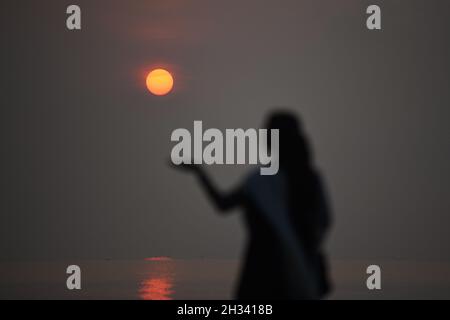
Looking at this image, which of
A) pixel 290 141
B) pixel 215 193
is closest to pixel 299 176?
pixel 290 141

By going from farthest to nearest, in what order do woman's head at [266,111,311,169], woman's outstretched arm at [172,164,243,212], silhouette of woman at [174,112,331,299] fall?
1. woman's head at [266,111,311,169]
2. silhouette of woman at [174,112,331,299]
3. woman's outstretched arm at [172,164,243,212]

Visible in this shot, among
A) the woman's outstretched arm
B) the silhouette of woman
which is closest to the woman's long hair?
the silhouette of woman

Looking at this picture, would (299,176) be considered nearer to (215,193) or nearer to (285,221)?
(285,221)

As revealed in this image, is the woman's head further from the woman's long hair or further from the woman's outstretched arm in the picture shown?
the woman's outstretched arm

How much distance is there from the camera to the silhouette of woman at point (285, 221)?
6.30 metres

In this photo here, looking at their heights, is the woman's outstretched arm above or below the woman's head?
below

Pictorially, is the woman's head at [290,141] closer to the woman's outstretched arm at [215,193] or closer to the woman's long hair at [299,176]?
the woman's long hair at [299,176]

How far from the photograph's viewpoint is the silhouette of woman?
248 inches

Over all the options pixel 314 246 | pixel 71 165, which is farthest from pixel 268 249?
pixel 71 165

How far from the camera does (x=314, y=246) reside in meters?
6.49
